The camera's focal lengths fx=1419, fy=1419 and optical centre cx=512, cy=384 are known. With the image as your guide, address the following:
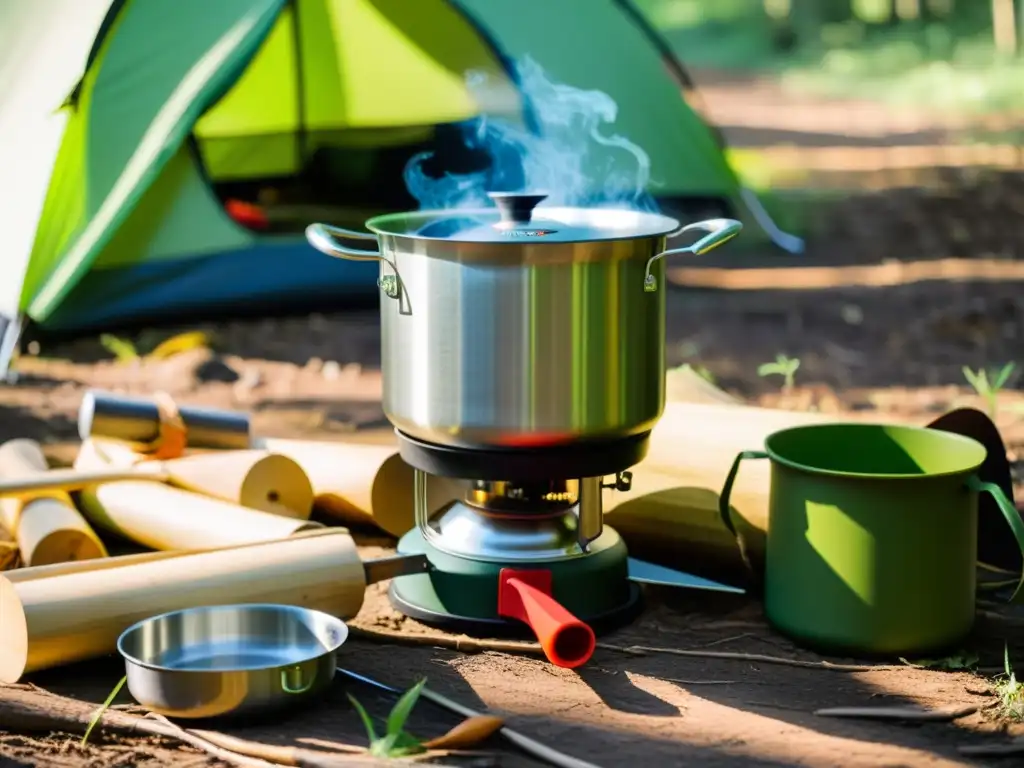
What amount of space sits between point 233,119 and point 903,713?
425cm

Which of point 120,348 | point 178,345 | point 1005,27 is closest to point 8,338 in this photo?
point 120,348

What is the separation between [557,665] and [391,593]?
498 mm

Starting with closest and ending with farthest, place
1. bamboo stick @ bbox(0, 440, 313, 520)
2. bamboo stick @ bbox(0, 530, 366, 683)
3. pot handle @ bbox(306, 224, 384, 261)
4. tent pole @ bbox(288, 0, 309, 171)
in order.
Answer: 1. bamboo stick @ bbox(0, 530, 366, 683)
2. pot handle @ bbox(306, 224, 384, 261)
3. bamboo stick @ bbox(0, 440, 313, 520)
4. tent pole @ bbox(288, 0, 309, 171)

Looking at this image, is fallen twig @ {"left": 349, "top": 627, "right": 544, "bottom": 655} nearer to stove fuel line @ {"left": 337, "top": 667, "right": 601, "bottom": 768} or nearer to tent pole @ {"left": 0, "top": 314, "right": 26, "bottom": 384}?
stove fuel line @ {"left": 337, "top": 667, "right": 601, "bottom": 768}

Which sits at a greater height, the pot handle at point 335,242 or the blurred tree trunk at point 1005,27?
the blurred tree trunk at point 1005,27

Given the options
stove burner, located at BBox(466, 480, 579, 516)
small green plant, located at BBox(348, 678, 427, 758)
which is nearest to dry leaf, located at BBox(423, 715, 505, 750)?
small green plant, located at BBox(348, 678, 427, 758)

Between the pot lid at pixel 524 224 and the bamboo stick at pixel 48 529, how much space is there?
95 centimetres

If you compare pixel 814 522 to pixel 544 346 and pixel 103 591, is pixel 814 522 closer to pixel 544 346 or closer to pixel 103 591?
pixel 544 346

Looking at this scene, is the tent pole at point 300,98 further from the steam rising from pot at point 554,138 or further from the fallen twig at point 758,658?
the fallen twig at point 758,658

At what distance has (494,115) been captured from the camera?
19.6 feet

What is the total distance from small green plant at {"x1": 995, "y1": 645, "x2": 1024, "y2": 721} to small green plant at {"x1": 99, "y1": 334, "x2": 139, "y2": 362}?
3.50 m

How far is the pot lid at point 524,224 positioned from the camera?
2.67 metres

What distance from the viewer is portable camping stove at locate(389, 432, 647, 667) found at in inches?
107

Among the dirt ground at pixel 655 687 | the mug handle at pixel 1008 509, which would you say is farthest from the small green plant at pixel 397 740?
the mug handle at pixel 1008 509
